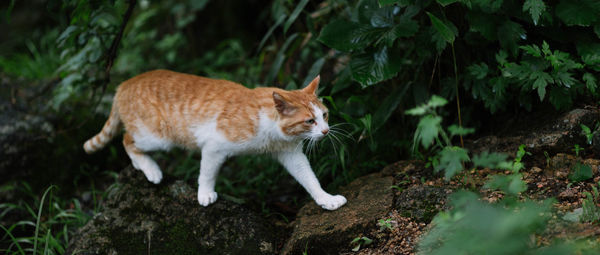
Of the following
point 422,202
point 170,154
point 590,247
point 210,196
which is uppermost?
point 590,247

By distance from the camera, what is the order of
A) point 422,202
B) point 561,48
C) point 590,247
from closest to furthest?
point 590,247 < point 422,202 < point 561,48

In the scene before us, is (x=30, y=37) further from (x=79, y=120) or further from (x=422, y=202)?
(x=422, y=202)

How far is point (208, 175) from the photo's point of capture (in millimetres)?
3227

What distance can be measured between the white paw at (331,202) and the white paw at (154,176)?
116cm

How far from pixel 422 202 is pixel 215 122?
4.70ft

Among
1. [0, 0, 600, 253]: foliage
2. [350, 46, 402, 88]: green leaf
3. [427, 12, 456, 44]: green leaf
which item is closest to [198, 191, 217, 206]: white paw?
[0, 0, 600, 253]: foliage

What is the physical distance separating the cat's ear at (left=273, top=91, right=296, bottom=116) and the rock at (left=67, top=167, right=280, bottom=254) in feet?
2.44

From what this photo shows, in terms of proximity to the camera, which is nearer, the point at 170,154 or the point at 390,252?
the point at 390,252

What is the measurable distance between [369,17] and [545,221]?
1.69 meters

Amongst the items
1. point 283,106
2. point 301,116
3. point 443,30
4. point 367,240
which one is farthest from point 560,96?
point 283,106

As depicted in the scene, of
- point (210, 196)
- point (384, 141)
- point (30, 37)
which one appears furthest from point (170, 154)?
point (30, 37)

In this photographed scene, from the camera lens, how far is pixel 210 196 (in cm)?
321

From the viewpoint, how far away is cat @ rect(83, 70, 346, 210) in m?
3.02

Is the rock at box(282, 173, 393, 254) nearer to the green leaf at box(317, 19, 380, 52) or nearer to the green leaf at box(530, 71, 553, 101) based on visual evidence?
the green leaf at box(317, 19, 380, 52)
